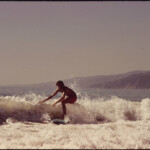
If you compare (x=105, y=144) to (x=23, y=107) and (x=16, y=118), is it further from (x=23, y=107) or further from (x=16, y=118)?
(x=23, y=107)

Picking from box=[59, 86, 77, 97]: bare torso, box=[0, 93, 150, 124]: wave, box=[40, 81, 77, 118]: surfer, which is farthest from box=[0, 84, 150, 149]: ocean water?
box=[59, 86, 77, 97]: bare torso

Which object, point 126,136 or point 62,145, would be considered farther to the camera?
point 126,136

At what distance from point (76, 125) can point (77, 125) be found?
41mm

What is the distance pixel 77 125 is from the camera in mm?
11352

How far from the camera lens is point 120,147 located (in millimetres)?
7309

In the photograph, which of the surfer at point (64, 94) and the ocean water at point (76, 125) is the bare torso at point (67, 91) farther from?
the ocean water at point (76, 125)

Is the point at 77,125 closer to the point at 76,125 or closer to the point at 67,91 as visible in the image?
the point at 76,125

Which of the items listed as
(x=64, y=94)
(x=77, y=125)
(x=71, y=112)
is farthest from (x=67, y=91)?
(x=77, y=125)

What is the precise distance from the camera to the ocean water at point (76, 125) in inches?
297

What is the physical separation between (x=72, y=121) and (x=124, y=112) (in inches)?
160

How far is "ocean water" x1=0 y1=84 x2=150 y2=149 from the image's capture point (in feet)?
24.7

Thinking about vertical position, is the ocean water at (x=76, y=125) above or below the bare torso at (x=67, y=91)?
below

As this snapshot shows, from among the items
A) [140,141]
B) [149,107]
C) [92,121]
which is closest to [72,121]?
[92,121]

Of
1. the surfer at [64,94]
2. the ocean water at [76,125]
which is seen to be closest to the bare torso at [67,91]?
the surfer at [64,94]
